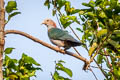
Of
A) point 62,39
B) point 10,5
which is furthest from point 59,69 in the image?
point 62,39

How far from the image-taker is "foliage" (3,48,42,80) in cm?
293

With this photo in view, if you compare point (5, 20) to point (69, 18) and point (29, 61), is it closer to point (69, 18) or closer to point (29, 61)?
point (29, 61)

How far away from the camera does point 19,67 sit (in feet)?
10.1

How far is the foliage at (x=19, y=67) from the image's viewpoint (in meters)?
2.93

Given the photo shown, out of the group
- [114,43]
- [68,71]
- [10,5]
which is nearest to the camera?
[10,5]

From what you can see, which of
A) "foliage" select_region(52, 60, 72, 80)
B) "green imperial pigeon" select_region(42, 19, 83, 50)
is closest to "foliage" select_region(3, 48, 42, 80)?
"foliage" select_region(52, 60, 72, 80)

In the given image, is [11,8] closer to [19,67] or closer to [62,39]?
[19,67]

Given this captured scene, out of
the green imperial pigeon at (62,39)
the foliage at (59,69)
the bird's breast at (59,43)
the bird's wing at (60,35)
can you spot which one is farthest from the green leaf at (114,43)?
the bird's breast at (59,43)

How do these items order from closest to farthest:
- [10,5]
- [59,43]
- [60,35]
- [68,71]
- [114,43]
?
[10,5] < [114,43] < [68,71] < [59,43] < [60,35]

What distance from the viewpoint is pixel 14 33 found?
261cm

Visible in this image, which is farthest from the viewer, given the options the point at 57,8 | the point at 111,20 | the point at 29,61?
the point at 57,8

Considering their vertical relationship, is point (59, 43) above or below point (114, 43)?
below

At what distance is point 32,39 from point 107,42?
86 centimetres

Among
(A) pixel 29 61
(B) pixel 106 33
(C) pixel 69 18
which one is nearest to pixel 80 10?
(C) pixel 69 18
